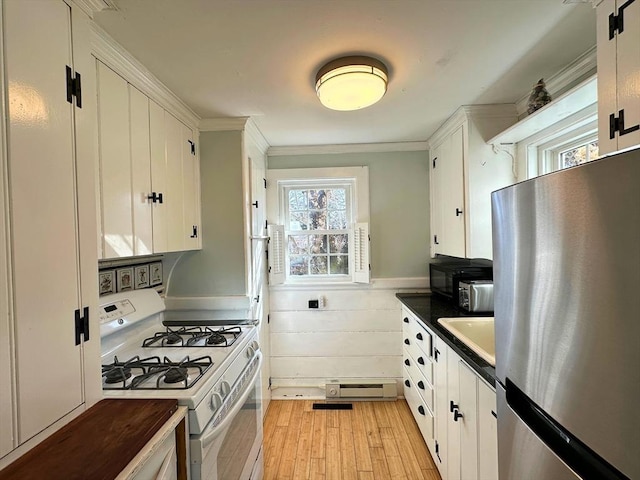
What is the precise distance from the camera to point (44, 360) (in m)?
0.84

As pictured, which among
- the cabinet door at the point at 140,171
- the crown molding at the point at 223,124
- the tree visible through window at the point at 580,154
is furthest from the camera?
the crown molding at the point at 223,124

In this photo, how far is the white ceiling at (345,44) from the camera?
1145mm

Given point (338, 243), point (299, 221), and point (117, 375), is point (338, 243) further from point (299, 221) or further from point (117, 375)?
point (117, 375)

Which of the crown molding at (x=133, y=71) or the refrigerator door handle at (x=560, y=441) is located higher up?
the crown molding at (x=133, y=71)

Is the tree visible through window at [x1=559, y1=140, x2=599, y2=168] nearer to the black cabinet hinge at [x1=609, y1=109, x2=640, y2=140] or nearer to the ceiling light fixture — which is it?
the black cabinet hinge at [x1=609, y1=109, x2=640, y2=140]

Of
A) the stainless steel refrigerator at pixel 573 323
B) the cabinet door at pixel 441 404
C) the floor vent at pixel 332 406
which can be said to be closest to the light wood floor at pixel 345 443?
the floor vent at pixel 332 406

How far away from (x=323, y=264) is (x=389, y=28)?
2071mm

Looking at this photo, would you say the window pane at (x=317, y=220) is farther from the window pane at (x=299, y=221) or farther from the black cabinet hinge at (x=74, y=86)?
the black cabinet hinge at (x=74, y=86)

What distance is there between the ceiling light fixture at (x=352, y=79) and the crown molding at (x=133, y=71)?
0.85 meters

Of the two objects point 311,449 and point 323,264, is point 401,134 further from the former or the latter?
point 311,449

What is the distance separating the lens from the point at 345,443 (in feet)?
7.46

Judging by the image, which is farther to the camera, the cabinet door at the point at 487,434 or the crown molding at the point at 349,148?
the crown molding at the point at 349,148

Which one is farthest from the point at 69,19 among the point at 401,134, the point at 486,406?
the point at 401,134

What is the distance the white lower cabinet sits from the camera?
125cm
